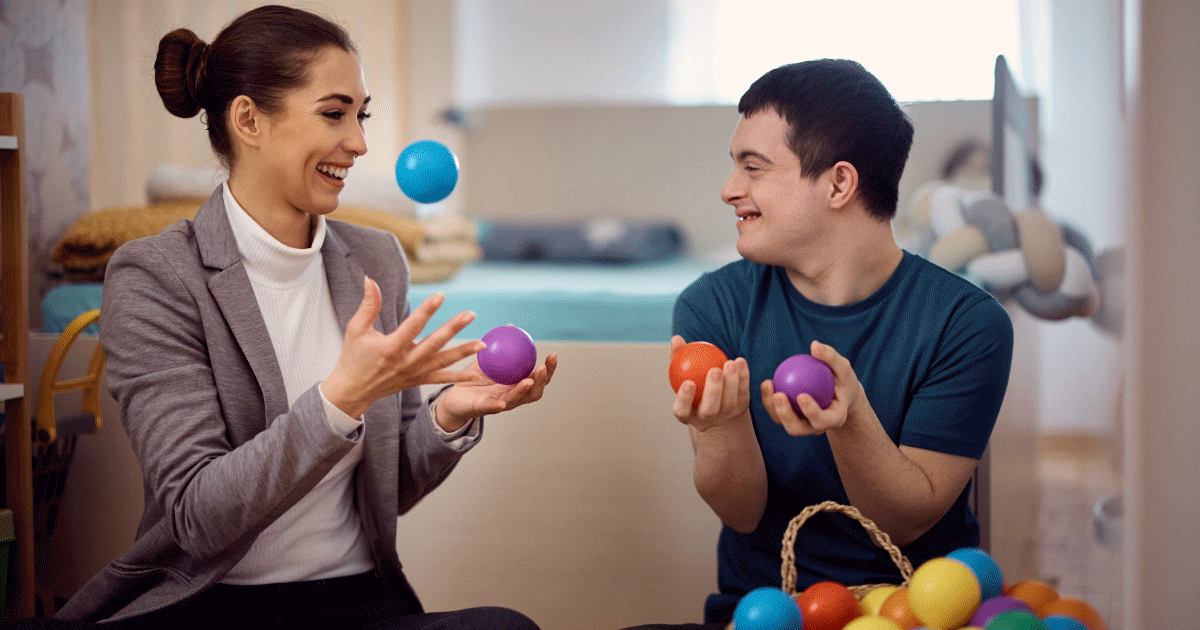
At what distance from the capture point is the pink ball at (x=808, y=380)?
90 cm

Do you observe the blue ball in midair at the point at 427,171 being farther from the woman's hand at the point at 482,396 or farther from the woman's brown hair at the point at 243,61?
the woman's hand at the point at 482,396

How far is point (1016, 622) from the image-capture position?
77 centimetres

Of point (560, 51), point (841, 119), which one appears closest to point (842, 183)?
point (841, 119)

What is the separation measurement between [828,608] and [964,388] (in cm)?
35

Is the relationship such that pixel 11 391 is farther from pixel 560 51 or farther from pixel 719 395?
pixel 560 51

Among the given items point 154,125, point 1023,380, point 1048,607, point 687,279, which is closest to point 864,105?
point 1048,607

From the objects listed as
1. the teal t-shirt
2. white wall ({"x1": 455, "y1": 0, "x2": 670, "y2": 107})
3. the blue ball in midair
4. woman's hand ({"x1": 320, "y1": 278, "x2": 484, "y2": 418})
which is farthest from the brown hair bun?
white wall ({"x1": 455, "y1": 0, "x2": 670, "y2": 107})

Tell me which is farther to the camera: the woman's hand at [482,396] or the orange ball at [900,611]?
the woman's hand at [482,396]

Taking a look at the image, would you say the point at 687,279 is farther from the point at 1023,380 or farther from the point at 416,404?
the point at 416,404

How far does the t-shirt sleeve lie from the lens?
3.51 ft

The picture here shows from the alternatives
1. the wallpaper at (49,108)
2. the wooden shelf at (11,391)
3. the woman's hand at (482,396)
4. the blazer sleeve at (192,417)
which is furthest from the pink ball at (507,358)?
the wallpaper at (49,108)

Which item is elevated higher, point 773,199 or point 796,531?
point 773,199

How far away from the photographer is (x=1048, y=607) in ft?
2.96

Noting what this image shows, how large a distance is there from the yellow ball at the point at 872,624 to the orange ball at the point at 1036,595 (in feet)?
0.58
